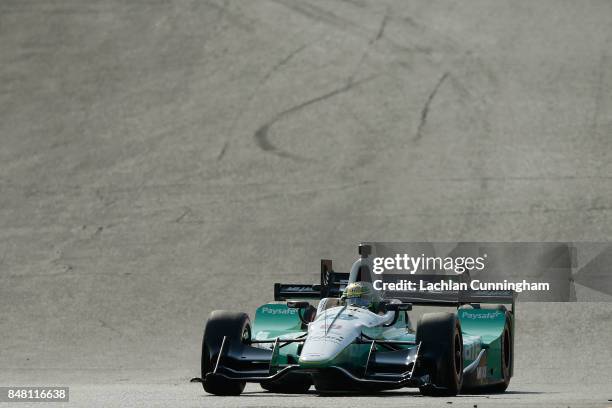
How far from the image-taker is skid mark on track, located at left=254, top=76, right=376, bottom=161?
37188 millimetres

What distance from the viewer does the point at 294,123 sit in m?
39.0

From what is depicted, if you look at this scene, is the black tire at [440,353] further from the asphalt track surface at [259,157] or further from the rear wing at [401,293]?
the asphalt track surface at [259,157]

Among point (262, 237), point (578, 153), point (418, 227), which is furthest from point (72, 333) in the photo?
point (578, 153)

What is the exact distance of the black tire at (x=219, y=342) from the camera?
15741 mm

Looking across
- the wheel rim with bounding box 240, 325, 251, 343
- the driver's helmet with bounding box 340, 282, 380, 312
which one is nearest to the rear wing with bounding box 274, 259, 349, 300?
the driver's helmet with bounding box 340, 282, 380, 312

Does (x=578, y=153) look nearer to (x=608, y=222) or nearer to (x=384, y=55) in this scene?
(x=608, y=222)

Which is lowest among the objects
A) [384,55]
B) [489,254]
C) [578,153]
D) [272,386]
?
[272,386]

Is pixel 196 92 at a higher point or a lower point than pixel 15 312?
higher

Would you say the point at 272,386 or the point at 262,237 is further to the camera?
the point at 262,237

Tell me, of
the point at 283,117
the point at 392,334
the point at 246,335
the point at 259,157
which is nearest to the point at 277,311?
the point at 246,335

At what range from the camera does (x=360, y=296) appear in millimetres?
16484

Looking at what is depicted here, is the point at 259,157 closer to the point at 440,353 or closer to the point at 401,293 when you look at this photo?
the point at 401,293

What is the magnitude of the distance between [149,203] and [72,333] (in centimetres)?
835

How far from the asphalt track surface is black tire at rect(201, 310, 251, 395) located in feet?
5.96
